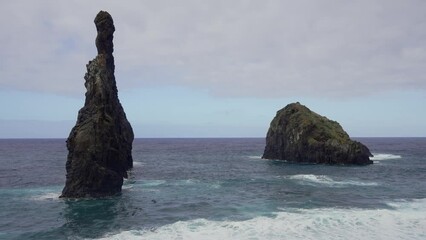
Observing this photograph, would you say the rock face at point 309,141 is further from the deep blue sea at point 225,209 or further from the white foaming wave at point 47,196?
the white foaming wave at point 47,196

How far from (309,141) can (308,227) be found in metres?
69.8

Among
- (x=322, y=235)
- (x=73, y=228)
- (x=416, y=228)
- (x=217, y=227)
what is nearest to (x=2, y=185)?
(x=73, y=228)

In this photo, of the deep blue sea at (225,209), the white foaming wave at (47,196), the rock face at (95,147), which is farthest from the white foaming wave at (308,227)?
the white foaming wave at (47,196)

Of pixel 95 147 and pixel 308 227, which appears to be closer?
pixel 308 227

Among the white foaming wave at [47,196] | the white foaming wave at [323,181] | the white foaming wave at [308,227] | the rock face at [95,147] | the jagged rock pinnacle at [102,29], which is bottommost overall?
the white foaming wave at [308,227]

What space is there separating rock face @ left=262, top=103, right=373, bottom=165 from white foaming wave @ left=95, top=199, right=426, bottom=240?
58.0 meters

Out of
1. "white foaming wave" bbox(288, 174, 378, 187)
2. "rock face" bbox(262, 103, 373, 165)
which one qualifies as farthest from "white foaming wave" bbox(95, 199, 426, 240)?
"rock face" bbox(262, 103, 373, 165)

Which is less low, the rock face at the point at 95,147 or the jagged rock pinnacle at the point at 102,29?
the jagged rock pinnacle at the point at 102,29

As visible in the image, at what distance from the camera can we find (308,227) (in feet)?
121

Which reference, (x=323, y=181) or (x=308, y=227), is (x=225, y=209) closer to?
(x=308, y=227)

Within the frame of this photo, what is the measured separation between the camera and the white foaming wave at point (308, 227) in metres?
34.6

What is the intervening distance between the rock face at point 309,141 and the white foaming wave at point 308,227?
5801cm

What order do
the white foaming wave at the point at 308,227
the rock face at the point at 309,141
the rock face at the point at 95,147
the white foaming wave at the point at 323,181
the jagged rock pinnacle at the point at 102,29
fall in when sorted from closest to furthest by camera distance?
the white foaming wave at the point at 308,227
the rock face at the point at 95,147
the white foaming wave at the point at 323,181
the jagged rock pinnacle at the point at 102,29
the rock face at the point at 309,141

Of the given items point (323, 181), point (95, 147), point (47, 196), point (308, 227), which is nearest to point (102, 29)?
point (95, 147)
